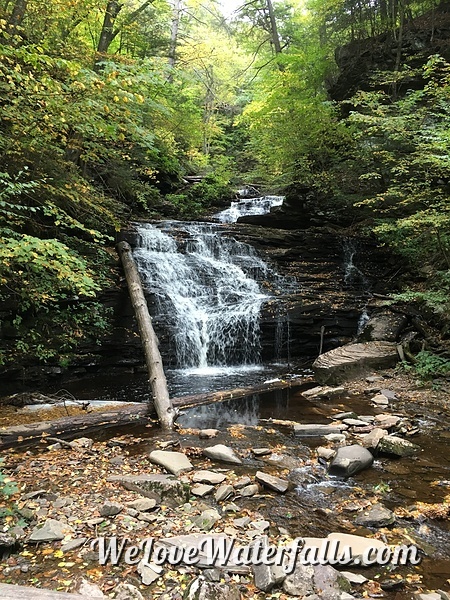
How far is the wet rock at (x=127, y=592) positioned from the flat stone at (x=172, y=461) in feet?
5.55

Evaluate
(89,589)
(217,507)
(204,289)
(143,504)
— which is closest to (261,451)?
(217,507)

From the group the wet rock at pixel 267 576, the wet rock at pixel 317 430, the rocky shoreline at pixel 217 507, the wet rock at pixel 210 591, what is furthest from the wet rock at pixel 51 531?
the wet rock at pixel 317 430

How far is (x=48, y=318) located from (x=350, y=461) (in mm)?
7025

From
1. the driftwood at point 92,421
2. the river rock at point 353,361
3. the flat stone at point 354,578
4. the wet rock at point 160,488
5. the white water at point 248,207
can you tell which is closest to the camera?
the flat stone at point 354,578

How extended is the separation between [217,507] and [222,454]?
1063 mm

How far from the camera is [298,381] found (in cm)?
892

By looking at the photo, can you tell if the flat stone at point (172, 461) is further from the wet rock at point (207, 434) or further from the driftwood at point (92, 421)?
the driftwood at point (92, 421)

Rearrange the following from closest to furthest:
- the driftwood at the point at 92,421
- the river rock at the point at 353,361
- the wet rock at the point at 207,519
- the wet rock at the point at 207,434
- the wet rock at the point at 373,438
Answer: the wet rock at the point at 207,519 < the wet rock at the point at 373,438 < the driftwood at the point at 92,421 < the wet rock at the point at 207,434 < the river rock at the point at 353,361

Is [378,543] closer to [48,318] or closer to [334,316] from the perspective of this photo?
[48,318]

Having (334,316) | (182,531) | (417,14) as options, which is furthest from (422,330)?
(417,14)

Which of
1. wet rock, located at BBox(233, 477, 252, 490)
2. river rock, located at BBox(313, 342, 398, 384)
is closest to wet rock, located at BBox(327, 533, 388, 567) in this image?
wet rock, located at BBox(233, 477, 252, 490)

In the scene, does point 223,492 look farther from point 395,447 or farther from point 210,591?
point 395,447

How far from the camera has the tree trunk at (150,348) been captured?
5.98 meters

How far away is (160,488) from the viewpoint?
360 centimetres
